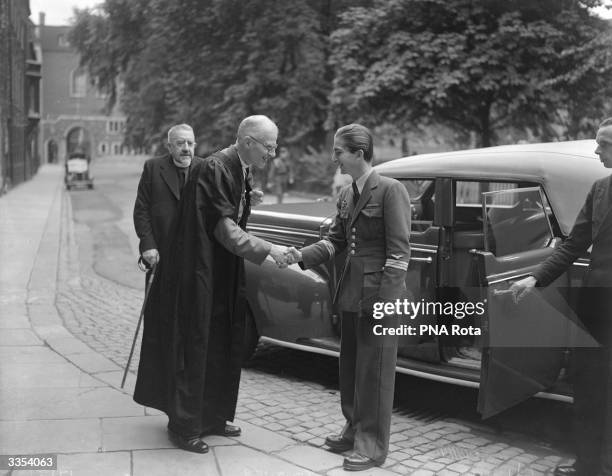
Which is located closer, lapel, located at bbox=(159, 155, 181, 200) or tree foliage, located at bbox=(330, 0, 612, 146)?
lapel, located at bbox=(159, 155, 181, 200)

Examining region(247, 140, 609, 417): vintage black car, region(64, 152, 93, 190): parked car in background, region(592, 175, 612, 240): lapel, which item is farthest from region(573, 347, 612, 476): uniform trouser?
region(64, 152, 93, 190): parked car in background

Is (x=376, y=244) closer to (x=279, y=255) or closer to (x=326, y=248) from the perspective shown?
(x=326, y=248)

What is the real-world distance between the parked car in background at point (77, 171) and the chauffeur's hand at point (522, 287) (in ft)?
94.7

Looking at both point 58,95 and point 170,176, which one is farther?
point 58,95

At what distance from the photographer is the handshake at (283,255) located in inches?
157

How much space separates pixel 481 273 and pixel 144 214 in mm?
2857

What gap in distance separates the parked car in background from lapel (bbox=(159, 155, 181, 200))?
26.2m

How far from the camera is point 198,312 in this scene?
390 centimetres

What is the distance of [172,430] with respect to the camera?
13.3 ft

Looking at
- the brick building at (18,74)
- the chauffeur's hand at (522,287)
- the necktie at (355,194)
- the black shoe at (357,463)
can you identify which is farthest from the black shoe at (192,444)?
the brick building at (18,74)

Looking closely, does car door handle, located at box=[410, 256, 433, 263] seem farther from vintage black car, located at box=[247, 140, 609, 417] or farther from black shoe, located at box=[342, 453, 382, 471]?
black shoe, located at box=[342, 453, 382, 471]

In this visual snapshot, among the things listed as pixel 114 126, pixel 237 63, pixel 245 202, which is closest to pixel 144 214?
pixel 245 202

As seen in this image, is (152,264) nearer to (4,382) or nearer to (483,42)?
(4,382)

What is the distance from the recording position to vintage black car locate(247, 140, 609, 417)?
3.75 metres
